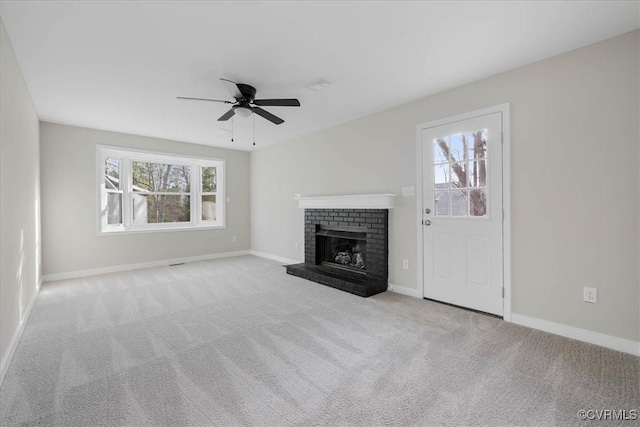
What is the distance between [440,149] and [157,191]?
5.17 metres

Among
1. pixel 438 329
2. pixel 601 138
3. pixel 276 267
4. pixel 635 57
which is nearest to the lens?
pixel 635 57

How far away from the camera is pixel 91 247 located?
4898 mm

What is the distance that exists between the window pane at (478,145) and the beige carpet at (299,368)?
1.66 meters

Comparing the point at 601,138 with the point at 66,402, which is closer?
the point at 66,402

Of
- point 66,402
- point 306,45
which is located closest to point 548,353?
point 306,45

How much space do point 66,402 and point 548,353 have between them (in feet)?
10.7

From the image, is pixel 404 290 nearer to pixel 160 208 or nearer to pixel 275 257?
pixel 275 257

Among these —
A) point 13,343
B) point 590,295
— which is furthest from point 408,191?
point 13,343

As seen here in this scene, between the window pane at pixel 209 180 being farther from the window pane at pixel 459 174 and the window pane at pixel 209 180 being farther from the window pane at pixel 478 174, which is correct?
the window pane at pixel 478 174

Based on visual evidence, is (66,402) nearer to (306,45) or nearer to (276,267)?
(306,45)

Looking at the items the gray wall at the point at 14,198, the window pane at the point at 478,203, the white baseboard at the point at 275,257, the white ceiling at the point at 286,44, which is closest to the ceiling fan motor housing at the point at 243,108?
the white ceiling at the point at 286,44

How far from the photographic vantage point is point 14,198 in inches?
97.4

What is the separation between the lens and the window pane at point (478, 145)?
3.06m

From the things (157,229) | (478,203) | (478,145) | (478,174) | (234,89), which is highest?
(234,89)
